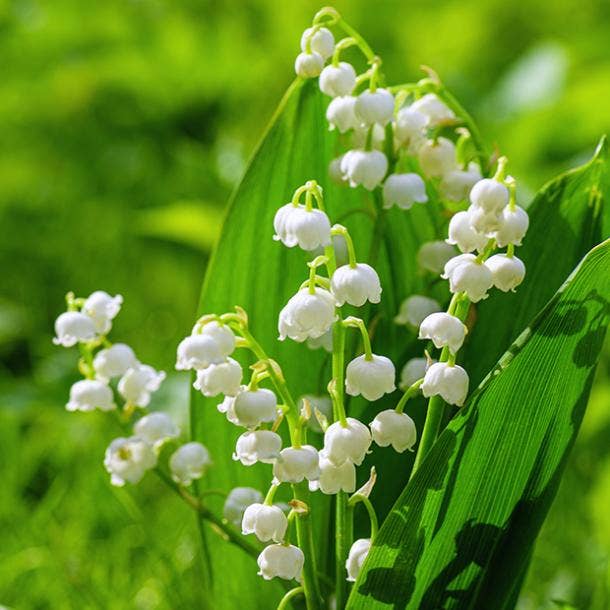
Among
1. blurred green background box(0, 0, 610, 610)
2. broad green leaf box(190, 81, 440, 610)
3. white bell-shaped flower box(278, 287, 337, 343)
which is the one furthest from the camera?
blurred green background box(0, 0, 610, 610)

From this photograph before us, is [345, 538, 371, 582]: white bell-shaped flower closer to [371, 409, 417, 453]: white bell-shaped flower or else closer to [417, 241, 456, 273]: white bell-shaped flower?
[371, 409, 417, 453]: white bell-shaped flower

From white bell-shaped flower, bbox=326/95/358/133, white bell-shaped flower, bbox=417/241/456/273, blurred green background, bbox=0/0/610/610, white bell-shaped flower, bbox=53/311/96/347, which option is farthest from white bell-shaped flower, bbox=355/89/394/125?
blurred green background, bbox=0/0/610/610

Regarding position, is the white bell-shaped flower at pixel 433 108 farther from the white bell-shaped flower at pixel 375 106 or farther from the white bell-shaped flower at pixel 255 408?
the white bell-shaped flower at pixel 255 408

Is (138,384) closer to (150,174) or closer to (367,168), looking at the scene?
(367,168)

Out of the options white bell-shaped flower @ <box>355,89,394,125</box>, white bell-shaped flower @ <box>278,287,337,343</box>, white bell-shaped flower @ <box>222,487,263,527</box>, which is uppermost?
white bell-shaped flower @ <box>355,89,394,125</box>

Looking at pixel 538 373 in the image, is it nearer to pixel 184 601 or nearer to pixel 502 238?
pixel 502 238

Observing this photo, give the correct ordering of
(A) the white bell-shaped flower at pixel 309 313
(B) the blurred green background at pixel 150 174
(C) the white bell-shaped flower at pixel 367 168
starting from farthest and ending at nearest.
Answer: (B) the blurred green background at pixel 150 174 < (C) the white bell-shaped flower at pixel 367 168 < (A) the white bell-shaped flower at pixel 309 313

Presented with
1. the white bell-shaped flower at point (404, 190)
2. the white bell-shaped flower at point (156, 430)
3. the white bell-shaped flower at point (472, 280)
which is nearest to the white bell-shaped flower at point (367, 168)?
the white bell-shaped flower at point (404, 190)

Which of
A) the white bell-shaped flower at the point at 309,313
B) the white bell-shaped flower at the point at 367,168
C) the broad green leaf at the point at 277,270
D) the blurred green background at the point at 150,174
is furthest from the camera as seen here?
the blurred green background at the point at 150,174
